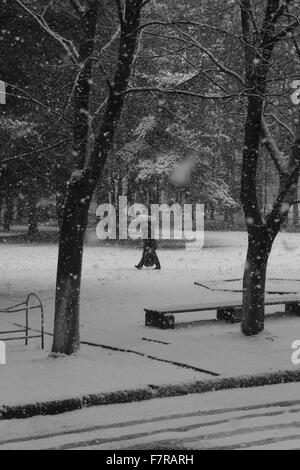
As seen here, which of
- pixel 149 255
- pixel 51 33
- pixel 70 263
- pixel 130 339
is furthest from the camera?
pixel 149 255

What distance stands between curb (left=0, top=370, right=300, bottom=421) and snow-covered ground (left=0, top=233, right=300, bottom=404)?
141mm

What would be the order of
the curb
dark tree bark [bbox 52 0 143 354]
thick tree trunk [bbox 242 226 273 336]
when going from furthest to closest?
thick tree trunk [bbox 242 226 273 336] → dark tree bark [bbox 52 0 143 354] → the curb

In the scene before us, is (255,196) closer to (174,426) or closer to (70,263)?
(70,263)

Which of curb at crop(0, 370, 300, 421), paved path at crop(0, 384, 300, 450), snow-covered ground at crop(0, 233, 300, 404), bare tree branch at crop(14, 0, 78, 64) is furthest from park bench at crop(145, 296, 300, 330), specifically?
bare tree branch at crop(14, 0, 78, 64)

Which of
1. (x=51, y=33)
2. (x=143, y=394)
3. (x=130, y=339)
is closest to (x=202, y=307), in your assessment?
(x=130, y=339)

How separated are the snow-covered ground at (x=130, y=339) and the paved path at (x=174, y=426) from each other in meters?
0.50

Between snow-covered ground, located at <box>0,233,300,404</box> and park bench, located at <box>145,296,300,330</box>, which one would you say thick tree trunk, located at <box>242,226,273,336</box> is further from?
park bench, located at <box>145,296,300,330</box>

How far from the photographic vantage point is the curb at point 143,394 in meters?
7.21

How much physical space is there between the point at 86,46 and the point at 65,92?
6333 millimetres

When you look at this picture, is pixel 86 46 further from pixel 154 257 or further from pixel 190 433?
pixel 154 257

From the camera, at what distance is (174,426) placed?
6.85 metres

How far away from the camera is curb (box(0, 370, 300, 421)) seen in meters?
7.21

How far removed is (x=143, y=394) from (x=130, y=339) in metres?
3.52

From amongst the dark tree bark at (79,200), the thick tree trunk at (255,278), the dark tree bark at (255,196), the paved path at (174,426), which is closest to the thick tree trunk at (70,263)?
the dark tree bark at (79,200)
